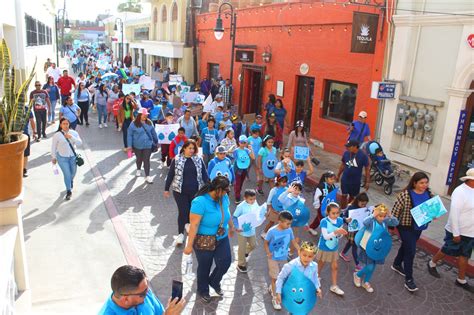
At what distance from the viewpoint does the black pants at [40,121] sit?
12.6m

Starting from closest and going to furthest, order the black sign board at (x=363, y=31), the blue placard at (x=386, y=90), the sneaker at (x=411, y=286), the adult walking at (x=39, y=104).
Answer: the sneaker at (x=411, y=286)
the blue placard at (x=386, y=90)
the black sign board at (x=363, y=31)
the adult walking at (x=39, y=104)

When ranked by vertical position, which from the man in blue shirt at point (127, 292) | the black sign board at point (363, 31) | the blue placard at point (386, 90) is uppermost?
the black sign board at point (363, 31)

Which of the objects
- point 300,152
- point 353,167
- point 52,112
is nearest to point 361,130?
point 300,152

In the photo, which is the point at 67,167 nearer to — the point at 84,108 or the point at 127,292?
the point at 127,292

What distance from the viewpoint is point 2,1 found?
13.5 m

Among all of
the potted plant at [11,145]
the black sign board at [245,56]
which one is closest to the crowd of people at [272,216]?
the potted plant at [11,145]

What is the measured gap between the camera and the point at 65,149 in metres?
8.22

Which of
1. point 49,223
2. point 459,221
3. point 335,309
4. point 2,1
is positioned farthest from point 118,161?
point 459,221

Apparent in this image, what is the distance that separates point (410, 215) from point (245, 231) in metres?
2.27

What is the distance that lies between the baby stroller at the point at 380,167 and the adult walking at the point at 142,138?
512cm

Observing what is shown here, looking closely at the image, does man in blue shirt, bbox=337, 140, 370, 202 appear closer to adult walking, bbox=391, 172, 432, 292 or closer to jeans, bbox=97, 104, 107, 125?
adult walking, bbox=391, 172, 432, 292

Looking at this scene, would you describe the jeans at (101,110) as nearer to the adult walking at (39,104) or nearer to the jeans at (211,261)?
the adult walking at (39,104)

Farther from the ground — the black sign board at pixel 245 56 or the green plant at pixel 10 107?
the black sign board at pixel 245 56

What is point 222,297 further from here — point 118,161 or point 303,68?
point 303,68
